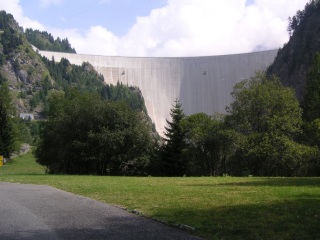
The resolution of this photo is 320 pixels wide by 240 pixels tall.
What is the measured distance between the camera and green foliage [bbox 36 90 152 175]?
4903cm

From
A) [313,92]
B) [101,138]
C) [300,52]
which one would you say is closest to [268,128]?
[313,92]

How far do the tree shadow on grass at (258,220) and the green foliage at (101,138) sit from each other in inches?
1450

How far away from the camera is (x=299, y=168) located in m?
44.4

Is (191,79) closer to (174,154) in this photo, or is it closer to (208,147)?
(174,154)

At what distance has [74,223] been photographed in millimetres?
10133

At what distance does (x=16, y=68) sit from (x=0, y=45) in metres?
16.2

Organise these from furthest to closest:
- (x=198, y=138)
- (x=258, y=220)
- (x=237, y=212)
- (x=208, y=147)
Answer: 1. (x=208, y=147)
2. (x=198, y=138)
3. (x=237, y=212)
4. (x=258, y=220)

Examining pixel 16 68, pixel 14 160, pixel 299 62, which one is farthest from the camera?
pixel 16 68

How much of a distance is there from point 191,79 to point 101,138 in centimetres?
10303

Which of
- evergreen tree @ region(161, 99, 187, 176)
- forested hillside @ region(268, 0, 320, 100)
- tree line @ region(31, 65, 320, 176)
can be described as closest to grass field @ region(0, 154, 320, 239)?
tree line @ region(31, 65, 320, 176)

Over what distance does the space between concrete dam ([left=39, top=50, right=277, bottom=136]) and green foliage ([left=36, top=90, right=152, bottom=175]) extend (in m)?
89.7

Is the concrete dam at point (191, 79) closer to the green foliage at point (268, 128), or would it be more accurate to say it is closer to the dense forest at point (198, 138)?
the dense forest at point (198, 138)

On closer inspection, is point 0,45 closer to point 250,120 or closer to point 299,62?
point 299,62

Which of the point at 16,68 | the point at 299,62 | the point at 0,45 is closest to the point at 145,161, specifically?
the point at 299,62
